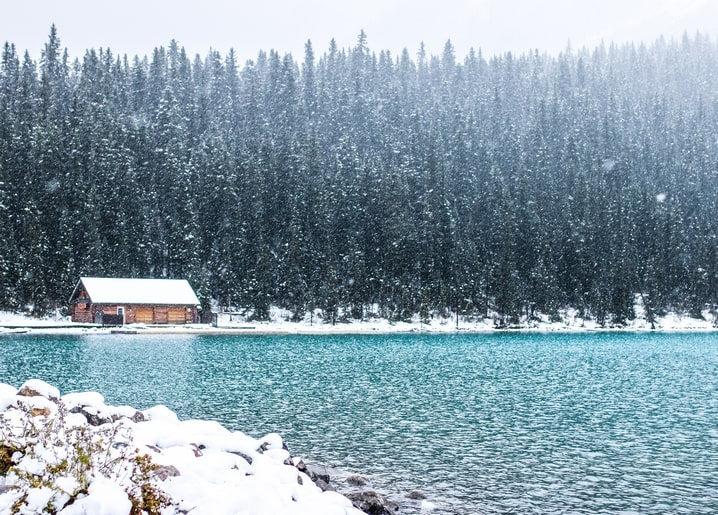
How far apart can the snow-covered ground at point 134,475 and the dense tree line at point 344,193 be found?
264 ft

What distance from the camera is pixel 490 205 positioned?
128 m

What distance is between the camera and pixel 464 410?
92.3 feet

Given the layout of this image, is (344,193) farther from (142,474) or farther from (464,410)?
(142,474)

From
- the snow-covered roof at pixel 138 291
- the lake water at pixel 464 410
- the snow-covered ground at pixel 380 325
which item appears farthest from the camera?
the snow-covered roof at pixel 138 291

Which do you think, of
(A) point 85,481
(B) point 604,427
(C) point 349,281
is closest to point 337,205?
(C) point 349,281

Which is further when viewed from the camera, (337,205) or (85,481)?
(337,205)

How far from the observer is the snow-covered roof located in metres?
84.1

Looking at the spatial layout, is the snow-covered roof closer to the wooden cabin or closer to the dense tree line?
the wooden cabin

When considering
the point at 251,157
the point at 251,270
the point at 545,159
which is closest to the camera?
Answer: the point at 251,270

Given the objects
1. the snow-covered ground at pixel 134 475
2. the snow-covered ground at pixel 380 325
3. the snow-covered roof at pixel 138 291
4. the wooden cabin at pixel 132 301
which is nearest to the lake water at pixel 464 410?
the snow-covered ground at pixel 134 475

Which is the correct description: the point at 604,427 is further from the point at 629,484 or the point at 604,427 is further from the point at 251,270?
the point at 251,270

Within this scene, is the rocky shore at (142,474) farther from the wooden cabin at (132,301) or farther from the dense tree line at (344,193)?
the dense tree line at (344,193)

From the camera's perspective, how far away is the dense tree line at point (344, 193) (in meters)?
99.2

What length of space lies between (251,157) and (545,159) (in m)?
62.9
